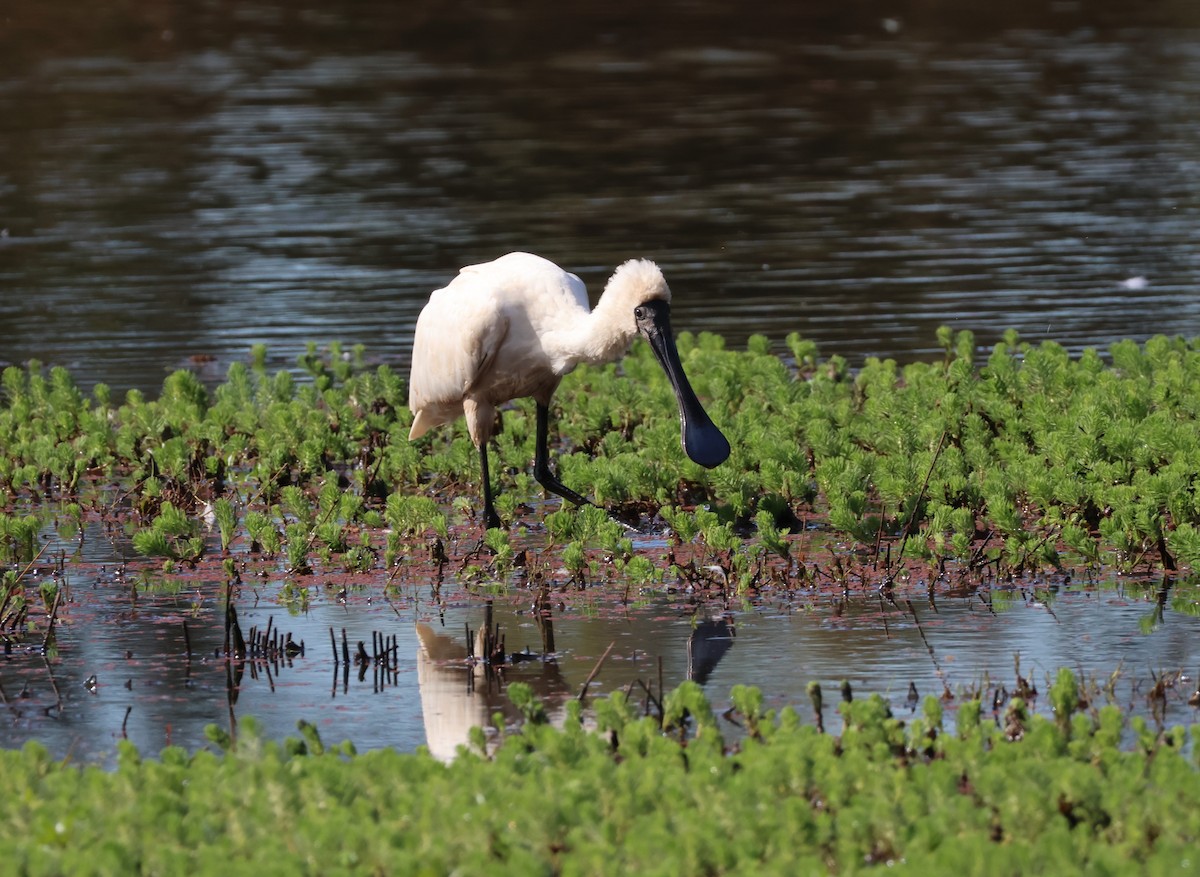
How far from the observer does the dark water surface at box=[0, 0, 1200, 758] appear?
730cm

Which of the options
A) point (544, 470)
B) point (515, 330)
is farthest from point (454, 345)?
point (544, 470)

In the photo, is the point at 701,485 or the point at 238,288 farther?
the point at 238,288

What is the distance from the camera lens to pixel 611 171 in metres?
22.7

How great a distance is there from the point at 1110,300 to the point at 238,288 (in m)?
6.97

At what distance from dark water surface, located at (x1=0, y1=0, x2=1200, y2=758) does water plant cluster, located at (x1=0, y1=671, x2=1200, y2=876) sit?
0.82 m

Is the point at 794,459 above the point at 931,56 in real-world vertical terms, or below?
below

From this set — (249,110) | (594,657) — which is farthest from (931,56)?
(594,657)

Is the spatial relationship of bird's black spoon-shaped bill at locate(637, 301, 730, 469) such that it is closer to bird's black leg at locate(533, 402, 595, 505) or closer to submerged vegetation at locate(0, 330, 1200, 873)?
submerged vegetation at locate(0, 330, 1200, 873)

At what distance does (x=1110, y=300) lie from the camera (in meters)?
15.3

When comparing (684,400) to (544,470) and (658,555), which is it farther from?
(544,470)

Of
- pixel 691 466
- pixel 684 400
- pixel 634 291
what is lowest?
pixel 691 466

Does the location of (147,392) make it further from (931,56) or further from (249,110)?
(931,56)

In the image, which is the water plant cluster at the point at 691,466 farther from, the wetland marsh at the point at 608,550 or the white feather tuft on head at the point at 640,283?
the white feather tuft on head at the point at 640,283

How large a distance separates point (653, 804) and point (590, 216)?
14.9m
